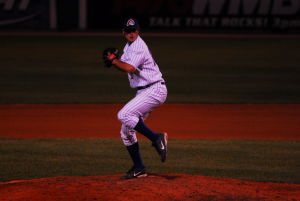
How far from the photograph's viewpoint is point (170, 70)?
21.8 m

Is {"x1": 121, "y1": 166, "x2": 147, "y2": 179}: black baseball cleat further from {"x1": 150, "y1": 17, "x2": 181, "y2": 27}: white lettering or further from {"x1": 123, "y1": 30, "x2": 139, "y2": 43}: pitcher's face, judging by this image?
{"x1": 150, "y1": 17, "x2": 181, "y2": 27}: white lettering

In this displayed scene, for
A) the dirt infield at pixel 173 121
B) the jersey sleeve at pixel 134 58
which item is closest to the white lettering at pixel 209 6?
the dirt infield at pixel 173 121

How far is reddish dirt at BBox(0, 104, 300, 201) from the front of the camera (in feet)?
22.3

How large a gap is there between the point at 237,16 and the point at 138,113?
97.6 ft

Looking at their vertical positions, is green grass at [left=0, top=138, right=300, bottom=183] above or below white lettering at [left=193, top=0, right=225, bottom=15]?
above

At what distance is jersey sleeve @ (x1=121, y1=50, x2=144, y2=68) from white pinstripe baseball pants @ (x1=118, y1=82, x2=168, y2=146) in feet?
1.36

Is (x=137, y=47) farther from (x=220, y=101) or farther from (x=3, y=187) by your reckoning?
(x=220, y=101)

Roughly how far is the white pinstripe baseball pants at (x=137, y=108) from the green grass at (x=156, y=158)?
4.63 ft

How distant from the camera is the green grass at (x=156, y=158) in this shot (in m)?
8.70

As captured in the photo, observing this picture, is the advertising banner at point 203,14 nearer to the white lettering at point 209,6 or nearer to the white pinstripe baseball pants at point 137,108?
the white lettering at point 209,6

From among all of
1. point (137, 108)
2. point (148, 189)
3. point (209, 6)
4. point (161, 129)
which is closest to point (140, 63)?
point (137, 108)

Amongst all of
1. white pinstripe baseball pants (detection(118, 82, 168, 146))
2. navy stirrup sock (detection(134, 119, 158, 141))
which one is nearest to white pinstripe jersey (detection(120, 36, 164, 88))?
white pinstripe baseball pants (detection(118, 82, 168, 146))

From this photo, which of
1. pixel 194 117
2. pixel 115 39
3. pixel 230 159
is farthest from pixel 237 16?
pixel 230 159

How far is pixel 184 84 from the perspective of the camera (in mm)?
18766
